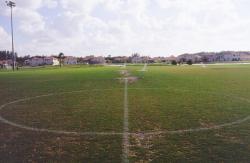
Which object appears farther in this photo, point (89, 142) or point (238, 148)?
point (89, 142)

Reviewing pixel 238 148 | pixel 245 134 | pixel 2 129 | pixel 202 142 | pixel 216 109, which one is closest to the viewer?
pixel 238 148

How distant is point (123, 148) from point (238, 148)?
7.21ft

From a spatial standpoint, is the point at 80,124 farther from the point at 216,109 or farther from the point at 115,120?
the point at 216,109

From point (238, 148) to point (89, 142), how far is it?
2.97m

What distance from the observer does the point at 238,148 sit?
6340mm

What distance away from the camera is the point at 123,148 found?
6402 mm

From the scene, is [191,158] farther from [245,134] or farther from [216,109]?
[216,109]

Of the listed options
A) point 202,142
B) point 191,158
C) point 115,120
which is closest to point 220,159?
point 191,158

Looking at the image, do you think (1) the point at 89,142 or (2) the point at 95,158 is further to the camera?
(1) the point at 89,142

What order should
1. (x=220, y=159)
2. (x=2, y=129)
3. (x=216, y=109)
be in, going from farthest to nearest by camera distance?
(x=216, y=109) → (x=2, y=129) → (x=220, y=159)

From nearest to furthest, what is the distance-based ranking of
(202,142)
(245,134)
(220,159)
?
(220,159)
(202,142)
(245,134)

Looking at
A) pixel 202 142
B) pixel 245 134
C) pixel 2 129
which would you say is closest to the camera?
pixel 202 142

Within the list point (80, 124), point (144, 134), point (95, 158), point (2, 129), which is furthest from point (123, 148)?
point (2, 129)

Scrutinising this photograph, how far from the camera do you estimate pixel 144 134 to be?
7617mm
